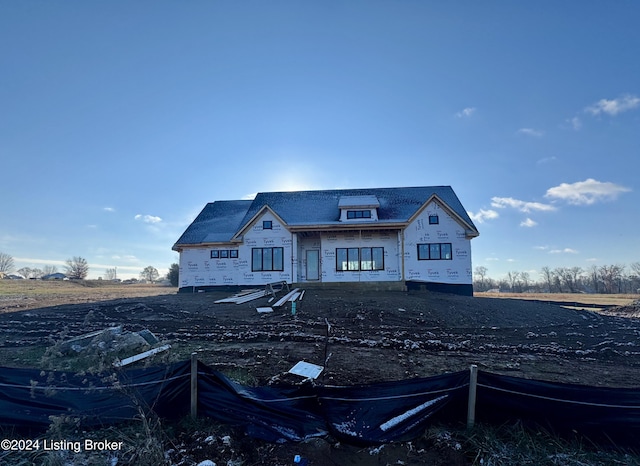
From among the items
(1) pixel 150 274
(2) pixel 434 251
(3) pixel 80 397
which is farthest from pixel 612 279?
(1) pixel 150 274

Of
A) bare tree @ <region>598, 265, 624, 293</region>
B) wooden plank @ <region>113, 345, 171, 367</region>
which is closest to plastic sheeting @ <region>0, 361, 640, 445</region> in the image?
wooden plank @ <region>113, 345, 171, 367</region>

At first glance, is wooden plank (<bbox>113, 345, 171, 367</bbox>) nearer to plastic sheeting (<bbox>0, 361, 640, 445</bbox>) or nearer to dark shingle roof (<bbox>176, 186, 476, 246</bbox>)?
plastic sheeting (<bbox>0, 361, 640, 445</bbox>)

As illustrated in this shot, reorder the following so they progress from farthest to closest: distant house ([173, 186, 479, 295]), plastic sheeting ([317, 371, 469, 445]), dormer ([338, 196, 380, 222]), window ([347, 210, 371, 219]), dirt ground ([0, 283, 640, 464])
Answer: window ([347, 210, 371, 219])
dormer ([338, 196, 380, 222])
distant house ([173, 186, 479, 295])
dirt ground ([0, 283, 640, 464])
plastic sheeting ([317, 371, 469, 445])

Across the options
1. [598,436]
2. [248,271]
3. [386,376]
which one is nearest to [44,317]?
[248,271]

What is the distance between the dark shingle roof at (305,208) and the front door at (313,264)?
2.12 meters

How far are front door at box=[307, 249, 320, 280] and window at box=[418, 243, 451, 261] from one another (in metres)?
6.35

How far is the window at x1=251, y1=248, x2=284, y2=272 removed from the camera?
21.7 metres

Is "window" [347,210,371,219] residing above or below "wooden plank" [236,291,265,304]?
above

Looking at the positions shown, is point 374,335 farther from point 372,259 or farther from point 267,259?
point 267,259

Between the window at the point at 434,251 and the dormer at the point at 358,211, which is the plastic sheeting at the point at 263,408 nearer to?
the dormer at the point at 358,211

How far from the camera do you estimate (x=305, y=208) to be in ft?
77.9

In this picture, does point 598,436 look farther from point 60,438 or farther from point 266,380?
point 60,438

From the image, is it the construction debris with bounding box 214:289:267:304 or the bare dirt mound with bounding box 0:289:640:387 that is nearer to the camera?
the bare dirt mound with bounding box 0:289:640:387

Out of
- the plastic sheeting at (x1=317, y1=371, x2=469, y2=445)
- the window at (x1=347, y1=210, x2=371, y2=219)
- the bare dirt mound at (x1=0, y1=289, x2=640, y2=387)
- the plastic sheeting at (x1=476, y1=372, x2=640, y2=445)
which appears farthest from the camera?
the window at (x1=347, y1=210, x2=371, y2=219)
